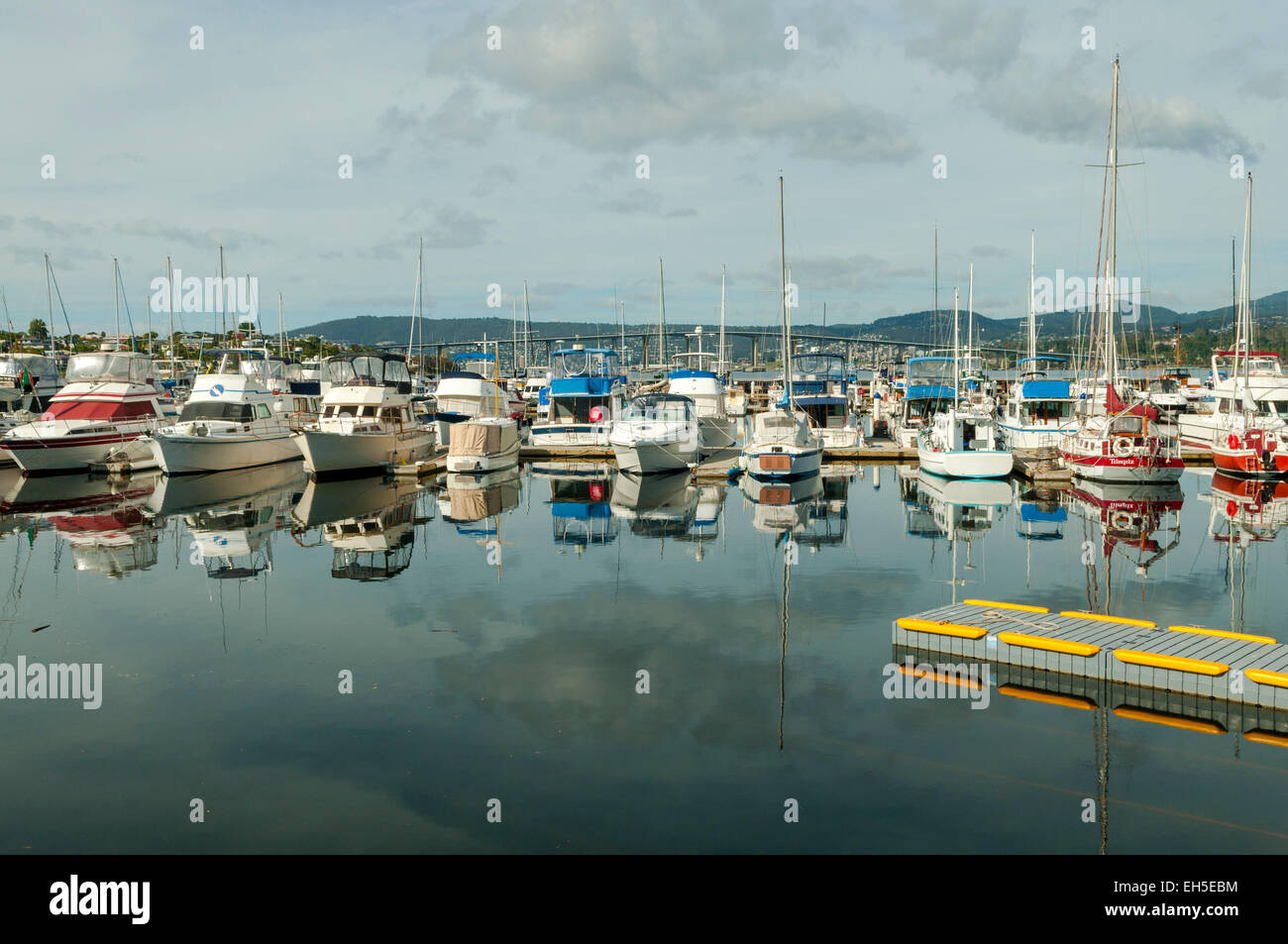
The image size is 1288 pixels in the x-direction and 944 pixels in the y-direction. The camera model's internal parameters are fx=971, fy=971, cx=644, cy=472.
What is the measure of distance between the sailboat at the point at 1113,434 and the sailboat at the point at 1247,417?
7.14ft

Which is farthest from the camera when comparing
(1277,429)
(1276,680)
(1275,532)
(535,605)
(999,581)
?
(1277,429)

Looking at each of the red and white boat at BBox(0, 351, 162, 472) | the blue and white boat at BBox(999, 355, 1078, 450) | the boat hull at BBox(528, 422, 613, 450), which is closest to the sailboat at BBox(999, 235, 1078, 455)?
the blue and white boat at BBox(999, 355, 1078, 450)

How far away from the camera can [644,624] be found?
54.5 ft

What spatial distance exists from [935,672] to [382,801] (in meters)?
7.88

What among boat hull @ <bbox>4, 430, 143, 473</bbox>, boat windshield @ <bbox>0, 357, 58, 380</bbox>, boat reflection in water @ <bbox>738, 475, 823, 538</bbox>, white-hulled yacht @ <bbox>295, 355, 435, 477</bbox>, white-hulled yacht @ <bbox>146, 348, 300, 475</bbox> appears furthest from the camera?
boat windshield @ <bbox>0, 357, 58, 380</bbox>

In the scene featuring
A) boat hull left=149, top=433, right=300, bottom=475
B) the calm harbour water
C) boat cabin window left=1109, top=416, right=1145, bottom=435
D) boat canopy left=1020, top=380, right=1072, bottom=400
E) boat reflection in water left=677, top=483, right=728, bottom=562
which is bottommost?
the calm harbour water

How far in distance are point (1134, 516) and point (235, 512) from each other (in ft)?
87.2

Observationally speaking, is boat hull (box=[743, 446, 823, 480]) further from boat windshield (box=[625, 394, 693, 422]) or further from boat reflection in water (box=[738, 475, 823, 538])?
boat windshield (box=[625, 394, 693, 422])

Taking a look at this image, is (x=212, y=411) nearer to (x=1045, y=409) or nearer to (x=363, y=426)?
(x=363, y=426)

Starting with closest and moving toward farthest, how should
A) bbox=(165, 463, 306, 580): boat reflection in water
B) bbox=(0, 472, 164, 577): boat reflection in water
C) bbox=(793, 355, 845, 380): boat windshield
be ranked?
bbox=(165, 463, 306, 580): boat reflection in water, bbox=(0, 472, 164, 577): boat reflection in water, bbox=(793, 355, 845, 380): boat windshield

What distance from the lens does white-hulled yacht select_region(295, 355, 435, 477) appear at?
121 feet

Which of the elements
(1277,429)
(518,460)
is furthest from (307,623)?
(1277,429)

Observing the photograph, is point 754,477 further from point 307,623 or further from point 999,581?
point 307,623

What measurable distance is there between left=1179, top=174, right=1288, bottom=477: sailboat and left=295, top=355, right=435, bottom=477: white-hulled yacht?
32.2 meters
